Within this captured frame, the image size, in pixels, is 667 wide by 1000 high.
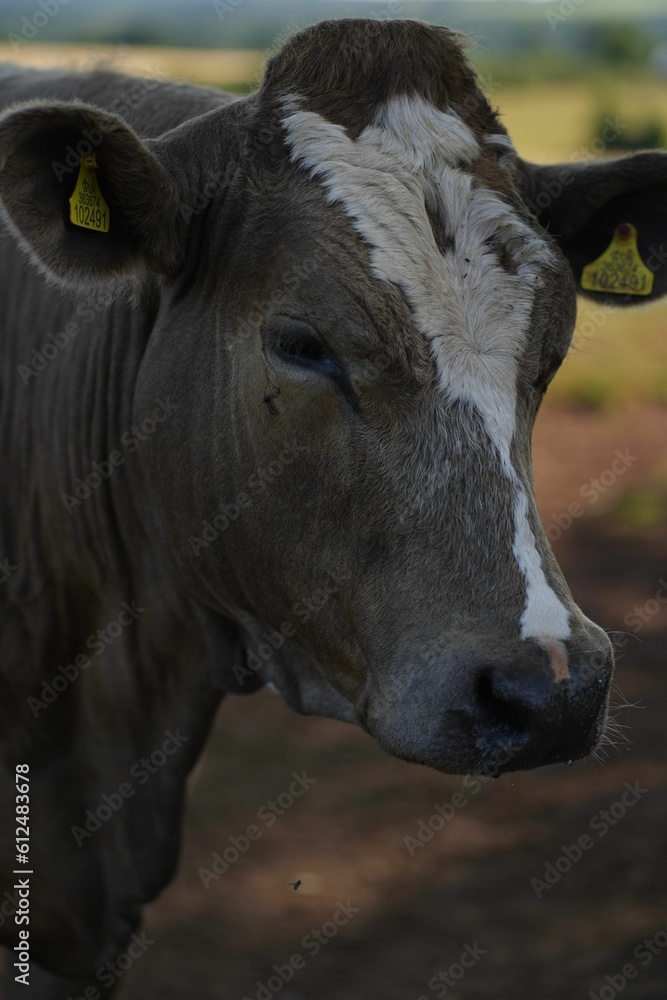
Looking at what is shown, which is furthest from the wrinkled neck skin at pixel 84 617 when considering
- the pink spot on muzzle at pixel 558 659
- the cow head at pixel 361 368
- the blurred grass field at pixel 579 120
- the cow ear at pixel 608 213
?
the pink spot on muzzle at pixel 558 659

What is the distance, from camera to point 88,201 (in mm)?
2682

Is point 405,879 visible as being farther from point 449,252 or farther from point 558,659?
point 449,252

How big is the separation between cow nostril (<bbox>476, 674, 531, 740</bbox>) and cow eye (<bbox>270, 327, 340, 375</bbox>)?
76 centimetres

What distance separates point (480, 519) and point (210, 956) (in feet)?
12.1

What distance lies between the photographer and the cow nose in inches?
86.6

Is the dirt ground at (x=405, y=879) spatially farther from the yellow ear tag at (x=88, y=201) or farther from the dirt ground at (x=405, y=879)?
the yellow ear tag at (x=88, y=201)

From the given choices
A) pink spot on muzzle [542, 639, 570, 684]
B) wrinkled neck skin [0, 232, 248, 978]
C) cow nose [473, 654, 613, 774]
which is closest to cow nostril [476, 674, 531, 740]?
cow nose [473, 654, 613, 774]

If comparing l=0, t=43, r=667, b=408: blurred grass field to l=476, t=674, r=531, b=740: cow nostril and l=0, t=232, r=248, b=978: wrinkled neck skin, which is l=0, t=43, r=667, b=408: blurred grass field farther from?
l=476, t=674, r=531, b=740: cow nostril

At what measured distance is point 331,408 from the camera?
8.38ft

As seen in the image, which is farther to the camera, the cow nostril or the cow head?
the cow head

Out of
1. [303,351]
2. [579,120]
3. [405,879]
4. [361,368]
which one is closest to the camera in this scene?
[361,368]

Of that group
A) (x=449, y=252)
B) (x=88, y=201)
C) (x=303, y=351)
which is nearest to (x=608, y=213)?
(x=449, y=252)

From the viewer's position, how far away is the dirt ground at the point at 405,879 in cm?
510

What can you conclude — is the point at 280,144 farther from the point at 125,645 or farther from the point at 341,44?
the point at 125,645
